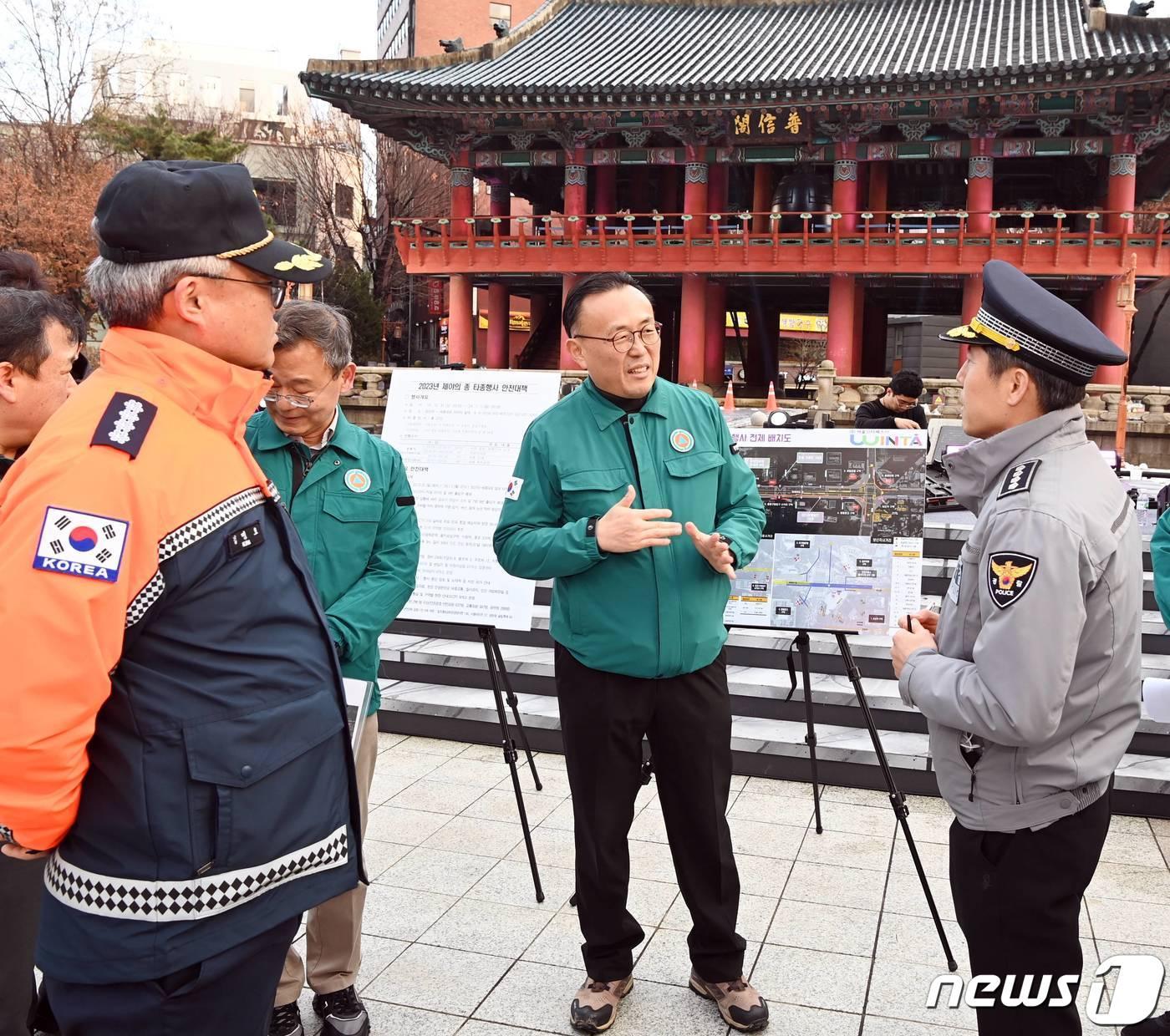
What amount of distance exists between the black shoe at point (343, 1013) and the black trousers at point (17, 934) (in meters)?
0.78

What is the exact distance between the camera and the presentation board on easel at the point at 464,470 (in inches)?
163

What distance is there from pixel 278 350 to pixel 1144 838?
372 cm

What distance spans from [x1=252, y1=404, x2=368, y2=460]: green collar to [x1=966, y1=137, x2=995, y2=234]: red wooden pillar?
1734 cm

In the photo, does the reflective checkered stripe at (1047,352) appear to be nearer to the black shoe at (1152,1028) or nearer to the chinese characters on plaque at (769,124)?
the black shoe at (1152,1028)

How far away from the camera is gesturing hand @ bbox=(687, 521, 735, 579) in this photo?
2.56m

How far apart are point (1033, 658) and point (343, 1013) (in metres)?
2.02

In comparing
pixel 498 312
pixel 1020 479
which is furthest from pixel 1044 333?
pixel 498 312

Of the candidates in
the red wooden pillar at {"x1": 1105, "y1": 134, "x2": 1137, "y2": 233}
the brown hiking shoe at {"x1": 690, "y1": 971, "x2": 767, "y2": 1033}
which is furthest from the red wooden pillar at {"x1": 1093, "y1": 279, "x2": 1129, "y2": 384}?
the brown hiking shoe at {"x1": 690, "y1": 971, "x2": 767, "y2": 1033}

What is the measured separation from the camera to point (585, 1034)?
269 cm

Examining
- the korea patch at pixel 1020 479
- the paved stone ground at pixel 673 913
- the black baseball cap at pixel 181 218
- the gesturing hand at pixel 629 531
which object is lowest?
the paved stone ground at pixel 673 913

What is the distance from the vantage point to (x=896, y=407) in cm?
747

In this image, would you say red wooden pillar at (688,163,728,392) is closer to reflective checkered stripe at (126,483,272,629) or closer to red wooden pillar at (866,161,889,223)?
red wooden pillar at (866,161,889,223)

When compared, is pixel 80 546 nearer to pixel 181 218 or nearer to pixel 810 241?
pixel 181 218

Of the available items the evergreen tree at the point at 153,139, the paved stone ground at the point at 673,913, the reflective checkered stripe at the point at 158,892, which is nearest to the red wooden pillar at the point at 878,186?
the evergreen tree at the point at 153,139
